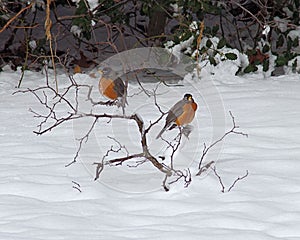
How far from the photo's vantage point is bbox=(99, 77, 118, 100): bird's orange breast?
4789 mm

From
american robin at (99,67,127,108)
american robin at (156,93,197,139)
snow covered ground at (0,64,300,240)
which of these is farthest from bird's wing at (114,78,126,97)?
american robin at (156,93,197,139)

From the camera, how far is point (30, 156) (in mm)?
3820

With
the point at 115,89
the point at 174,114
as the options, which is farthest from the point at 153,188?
the point at 115,89

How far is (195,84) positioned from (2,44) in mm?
2923

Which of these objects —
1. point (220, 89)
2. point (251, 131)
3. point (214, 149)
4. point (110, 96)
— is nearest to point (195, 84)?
point (220, 89)

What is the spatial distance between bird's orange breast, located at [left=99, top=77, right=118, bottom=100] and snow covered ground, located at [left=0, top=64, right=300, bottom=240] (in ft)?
1.08

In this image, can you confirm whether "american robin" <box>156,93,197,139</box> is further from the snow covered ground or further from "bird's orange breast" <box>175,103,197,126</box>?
the snow covered ground

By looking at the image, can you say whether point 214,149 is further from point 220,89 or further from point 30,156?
point 220,89

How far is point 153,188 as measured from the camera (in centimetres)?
331

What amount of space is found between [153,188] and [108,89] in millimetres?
1618

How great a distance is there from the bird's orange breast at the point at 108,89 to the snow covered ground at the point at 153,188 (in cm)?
33

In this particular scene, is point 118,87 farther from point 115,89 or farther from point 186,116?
point 186,116

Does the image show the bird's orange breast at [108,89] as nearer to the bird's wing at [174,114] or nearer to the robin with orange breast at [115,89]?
the robin with orange breast at [115,89]

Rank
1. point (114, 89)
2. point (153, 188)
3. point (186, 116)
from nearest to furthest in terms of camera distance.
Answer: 1. point (153, 188)
2. point (186, 116)
3. point (114, 89)
